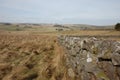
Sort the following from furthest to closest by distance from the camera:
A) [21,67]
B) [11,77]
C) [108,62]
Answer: [21,67] → [11,77] → [108,62]

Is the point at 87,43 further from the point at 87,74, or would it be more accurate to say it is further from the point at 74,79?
the point at 74,79

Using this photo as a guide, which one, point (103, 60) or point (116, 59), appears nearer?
point (116, 59)

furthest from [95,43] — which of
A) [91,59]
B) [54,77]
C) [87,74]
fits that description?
[54,77]

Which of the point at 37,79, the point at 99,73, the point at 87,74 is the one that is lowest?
the point at 37,79

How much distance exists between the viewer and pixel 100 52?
593 centimetres

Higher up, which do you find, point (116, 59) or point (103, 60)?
point (116, 59)

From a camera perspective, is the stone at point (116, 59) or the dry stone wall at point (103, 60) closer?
the stone at point (116, 59)

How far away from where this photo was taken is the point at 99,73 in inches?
225

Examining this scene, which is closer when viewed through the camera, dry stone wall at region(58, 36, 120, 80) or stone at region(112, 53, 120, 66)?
stone at region(112, 53, 120, 66)

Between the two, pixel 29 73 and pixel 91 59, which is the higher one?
pixel 91 59

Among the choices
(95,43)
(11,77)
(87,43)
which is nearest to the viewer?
(95,43)

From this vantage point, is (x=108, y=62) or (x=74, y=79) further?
(x=74, y=79)

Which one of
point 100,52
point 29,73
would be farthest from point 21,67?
point 100,52

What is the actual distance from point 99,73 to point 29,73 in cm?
874
